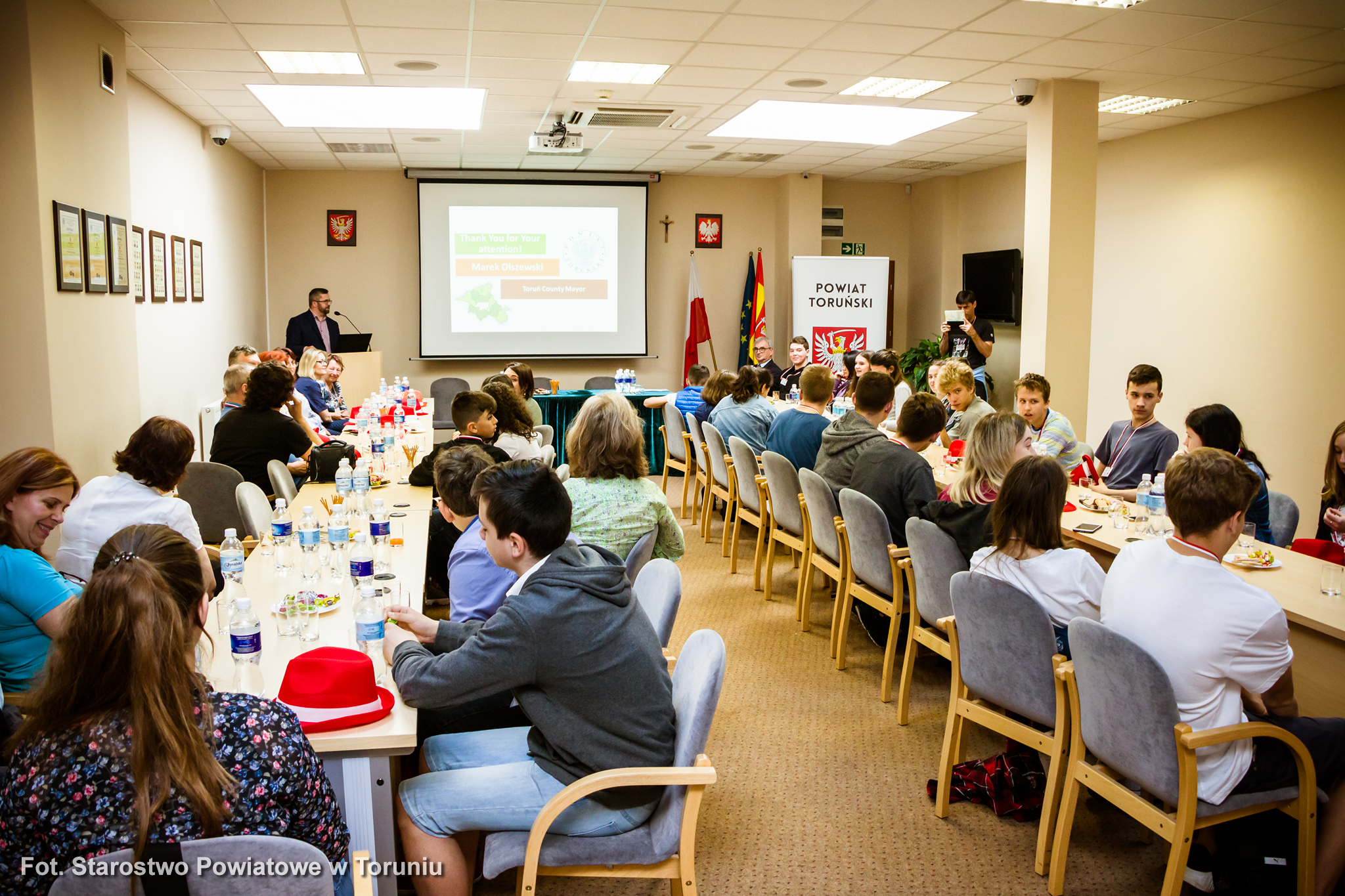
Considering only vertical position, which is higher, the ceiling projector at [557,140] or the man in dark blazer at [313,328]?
the ceiling projector at [557,140]

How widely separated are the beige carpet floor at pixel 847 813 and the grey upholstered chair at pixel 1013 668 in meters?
0.18

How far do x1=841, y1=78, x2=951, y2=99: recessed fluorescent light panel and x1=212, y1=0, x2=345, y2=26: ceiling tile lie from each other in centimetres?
340

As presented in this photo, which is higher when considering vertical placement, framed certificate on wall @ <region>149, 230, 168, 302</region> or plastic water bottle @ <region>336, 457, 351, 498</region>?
framed certificate on wall @ <region>149, 230, 168, 302</region>

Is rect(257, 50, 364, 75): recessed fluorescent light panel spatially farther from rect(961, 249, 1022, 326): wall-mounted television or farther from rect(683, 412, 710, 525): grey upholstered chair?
rect(961, 249, 1022, 326): wall-mounted television

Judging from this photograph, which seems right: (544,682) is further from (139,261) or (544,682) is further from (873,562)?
(139,261)

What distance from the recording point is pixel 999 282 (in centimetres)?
959

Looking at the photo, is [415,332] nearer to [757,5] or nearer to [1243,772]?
[757,5]

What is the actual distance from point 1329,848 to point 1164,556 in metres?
0.87

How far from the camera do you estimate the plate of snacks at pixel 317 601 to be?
2.71 m

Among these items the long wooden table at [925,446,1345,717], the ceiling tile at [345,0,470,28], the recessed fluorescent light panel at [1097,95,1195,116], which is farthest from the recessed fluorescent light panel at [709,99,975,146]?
the long wooden table at [925,446,1345,717]

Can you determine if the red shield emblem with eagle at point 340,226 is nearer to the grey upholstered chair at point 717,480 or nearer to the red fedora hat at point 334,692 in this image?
the grey upholstered chair at point 717,480

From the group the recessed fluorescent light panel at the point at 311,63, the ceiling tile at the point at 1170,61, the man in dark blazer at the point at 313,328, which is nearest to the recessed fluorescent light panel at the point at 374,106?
the recessed fluorescent light panel at the point at 311,63

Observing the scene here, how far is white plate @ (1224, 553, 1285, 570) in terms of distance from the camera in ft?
10.6

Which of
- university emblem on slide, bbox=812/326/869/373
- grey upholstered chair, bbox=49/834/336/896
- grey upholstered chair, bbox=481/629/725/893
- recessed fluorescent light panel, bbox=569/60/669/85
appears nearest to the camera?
grey upholstered chair, bbox=49/834/336/896
